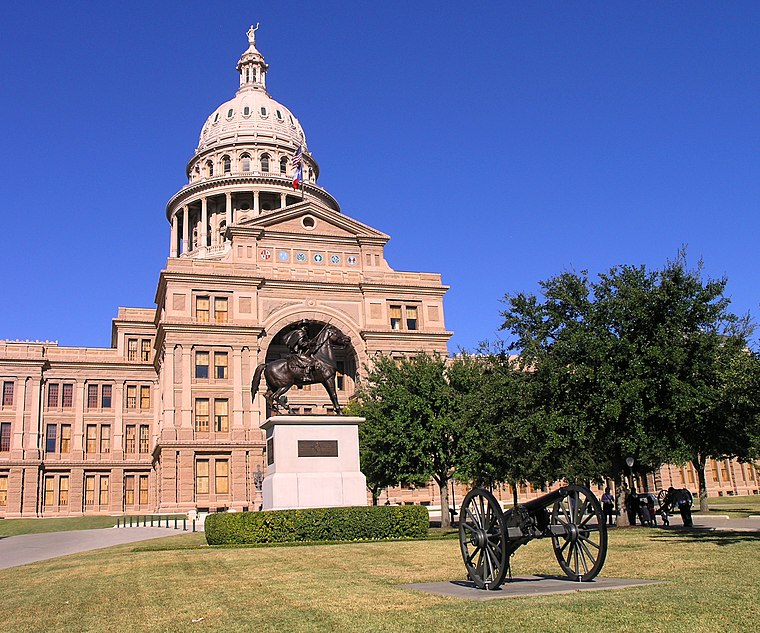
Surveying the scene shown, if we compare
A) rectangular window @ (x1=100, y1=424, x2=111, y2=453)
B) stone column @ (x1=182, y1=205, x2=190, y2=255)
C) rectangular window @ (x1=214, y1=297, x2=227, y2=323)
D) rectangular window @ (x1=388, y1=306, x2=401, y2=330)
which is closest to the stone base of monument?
rectangular window @ (x1=214, y1=297, x2=227, y2=323)

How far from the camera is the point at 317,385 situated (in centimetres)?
7188

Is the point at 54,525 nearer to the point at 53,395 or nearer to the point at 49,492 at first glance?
the point at 49,492

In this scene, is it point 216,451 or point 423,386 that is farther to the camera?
point 216,451

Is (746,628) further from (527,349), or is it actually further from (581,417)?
(527,349)

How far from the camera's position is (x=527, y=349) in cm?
3212

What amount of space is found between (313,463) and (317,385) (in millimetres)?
44350

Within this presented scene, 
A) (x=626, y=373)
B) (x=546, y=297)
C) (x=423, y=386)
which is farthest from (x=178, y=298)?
(x=626, y=373)

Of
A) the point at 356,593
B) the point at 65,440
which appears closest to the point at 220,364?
the point at 65,440

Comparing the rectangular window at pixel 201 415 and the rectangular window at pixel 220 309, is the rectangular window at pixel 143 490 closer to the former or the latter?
the rectangular window at pixel 201 415

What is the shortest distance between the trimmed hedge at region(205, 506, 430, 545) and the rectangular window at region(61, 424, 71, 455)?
52.4 m

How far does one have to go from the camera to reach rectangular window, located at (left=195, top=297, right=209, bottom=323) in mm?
66562

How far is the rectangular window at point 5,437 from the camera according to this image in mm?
71562

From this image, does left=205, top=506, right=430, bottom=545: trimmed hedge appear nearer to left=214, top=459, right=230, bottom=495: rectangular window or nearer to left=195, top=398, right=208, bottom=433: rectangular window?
left=214, top=459, right=230, bottom=495: rectangular window

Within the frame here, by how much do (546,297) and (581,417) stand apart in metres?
5.63
